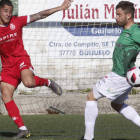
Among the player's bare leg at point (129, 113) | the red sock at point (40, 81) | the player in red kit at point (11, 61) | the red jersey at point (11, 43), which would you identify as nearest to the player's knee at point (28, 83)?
the player in red kit at point (11, 61)

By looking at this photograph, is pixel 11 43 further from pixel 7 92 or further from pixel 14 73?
pixel 7 92

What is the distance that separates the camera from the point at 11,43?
579 cm

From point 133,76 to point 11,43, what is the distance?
6.67 ft

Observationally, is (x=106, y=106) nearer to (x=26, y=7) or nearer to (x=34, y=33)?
(x=34, y=33)

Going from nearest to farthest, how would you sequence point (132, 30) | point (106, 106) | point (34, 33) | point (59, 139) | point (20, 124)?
1. point (132, 30)
2. point (59, 139)
3. point (20, 124)
4. point (106, 106)
5. point (34, 33)

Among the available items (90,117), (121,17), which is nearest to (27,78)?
(90,117)

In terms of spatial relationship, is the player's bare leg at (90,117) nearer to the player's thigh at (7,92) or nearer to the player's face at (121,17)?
the player's face at (121,17)

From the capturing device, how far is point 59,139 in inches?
207

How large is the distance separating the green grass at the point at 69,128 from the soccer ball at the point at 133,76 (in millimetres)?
1013

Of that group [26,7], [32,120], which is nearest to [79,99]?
[32,120]

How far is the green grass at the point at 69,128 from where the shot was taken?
18.1 feet

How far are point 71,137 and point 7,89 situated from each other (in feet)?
3.84

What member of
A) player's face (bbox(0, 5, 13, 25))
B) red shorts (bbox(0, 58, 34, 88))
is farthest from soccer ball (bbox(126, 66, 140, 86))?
player's face (bbox(0, 5, 13, 25))

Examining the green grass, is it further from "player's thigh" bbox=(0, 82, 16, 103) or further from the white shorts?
the white shorts
